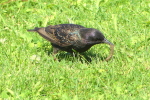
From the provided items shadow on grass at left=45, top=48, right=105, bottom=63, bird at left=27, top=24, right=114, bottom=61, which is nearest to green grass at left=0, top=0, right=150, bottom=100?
shadow on grass at left=45, top=48, right=105, bottom=63

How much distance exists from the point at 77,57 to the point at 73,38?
59 centimetres

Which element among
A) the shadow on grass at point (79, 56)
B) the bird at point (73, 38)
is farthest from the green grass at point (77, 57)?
the bird at point (73, 38)

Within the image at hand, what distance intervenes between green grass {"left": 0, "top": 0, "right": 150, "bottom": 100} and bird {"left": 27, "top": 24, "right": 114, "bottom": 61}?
23cm

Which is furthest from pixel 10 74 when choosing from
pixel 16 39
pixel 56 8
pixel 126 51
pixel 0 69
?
pixel 56 8

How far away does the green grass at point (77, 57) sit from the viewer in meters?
5.69

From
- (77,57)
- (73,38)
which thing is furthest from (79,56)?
(73,38)

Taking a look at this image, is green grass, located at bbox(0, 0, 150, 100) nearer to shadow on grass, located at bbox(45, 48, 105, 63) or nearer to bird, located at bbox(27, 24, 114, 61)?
shadow on grass, located at bbox(45, 48, 105, 63)

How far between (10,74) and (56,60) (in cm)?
102

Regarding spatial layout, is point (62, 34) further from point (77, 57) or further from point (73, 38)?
point (77, 57)

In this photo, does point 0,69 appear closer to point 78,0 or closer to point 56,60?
point 56,60

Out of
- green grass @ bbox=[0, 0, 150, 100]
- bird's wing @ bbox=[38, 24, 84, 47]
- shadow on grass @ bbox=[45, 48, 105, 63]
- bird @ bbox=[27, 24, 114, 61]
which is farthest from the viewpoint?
shadow on grass @ bbox=[45, 48, 105, 63]

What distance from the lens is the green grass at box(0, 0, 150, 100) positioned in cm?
569

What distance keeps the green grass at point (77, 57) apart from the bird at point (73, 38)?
234 millimetres

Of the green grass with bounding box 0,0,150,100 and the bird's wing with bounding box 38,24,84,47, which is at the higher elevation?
the bird's wing with bounding box 38,24,84,47
